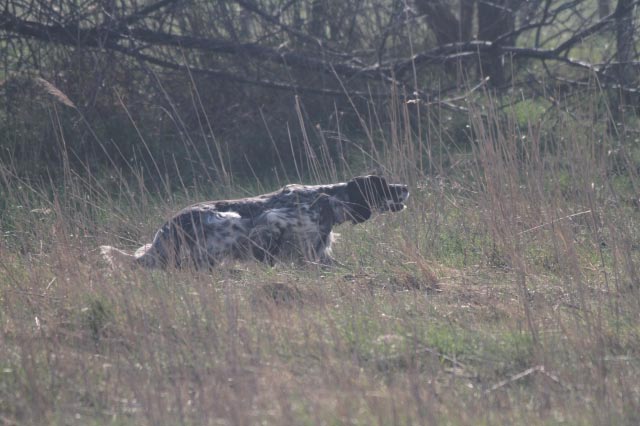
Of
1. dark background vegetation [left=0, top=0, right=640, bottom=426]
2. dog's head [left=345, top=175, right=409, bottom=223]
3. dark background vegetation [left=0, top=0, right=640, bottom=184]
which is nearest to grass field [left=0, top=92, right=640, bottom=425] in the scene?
dark background vegetation [left=0, top=0, right=640, bottom=426]

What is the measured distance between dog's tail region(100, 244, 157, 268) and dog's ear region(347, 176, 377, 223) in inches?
59.7

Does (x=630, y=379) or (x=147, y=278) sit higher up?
(x=147, y=278)

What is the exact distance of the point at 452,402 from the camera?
149 inches

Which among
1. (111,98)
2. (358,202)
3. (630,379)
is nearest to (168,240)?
(358,202)

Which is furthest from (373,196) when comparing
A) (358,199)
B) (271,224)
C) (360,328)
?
(360,328)

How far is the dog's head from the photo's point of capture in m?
6.56

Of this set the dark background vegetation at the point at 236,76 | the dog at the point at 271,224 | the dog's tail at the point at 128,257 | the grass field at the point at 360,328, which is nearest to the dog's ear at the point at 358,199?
the dog at the point at 271,224

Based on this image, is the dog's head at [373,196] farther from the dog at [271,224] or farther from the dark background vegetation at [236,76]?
the dark background vegetation at [236,76]

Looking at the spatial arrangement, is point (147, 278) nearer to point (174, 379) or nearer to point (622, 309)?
point (174, 379)

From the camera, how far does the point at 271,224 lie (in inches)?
251

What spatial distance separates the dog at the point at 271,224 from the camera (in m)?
6.05

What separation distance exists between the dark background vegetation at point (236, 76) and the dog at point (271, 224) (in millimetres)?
2085

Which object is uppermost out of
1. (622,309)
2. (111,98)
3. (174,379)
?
(111,98)

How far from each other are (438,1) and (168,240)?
6.28 metres
